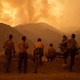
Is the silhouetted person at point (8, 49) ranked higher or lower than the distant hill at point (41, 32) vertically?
lower

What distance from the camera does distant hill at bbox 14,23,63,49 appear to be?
424ft

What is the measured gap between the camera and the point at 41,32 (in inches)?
5512

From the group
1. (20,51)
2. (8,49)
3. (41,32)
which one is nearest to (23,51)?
(20,51)

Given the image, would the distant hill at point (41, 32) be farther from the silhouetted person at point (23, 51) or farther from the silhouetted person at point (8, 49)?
the silhouetted person at point (23, 51)

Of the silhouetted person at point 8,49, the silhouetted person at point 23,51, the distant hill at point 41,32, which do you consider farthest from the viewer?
the distant hill at point 41,32

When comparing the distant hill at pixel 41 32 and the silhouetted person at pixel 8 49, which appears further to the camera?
the distant hill at pixel 41 32

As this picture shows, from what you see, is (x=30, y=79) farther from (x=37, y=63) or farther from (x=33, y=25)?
(x=33, y=25)

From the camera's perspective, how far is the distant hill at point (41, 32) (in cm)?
12927

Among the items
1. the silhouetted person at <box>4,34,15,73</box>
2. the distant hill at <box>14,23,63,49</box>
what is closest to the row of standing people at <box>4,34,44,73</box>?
the silhouetted person at <box>4,34,15,73</box>

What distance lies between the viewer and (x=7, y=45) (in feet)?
89.4

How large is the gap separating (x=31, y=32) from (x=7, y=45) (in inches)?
4210

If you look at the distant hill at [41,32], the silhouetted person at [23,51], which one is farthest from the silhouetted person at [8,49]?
the distant hill at [41,32]

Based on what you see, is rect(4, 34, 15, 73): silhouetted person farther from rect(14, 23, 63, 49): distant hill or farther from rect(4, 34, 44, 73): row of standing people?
rect(14, 23, 63, 49): distant hill

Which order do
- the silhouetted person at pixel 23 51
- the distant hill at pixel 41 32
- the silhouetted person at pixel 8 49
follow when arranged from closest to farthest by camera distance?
the silhouetted person at pixel 23 51 < the silhouetted person at pixel 8 49 < the distant hill at pixel 41 32
